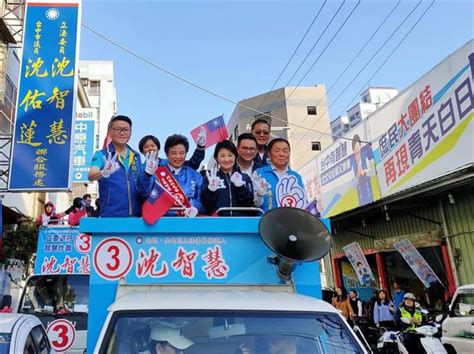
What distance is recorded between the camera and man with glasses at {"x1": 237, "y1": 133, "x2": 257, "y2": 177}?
4.73 metres

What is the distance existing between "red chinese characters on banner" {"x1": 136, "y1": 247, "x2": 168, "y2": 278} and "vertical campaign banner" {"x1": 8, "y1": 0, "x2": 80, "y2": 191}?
684 cm

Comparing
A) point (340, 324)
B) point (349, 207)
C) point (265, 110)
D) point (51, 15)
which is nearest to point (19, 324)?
point (340, 324)

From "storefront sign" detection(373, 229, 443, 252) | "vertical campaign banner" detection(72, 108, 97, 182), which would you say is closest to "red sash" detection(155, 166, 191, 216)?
"storefront sign" detection(373, 229, 443, 252)

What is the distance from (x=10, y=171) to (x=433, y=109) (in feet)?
31.9

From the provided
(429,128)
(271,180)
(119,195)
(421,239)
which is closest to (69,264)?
(119,195)

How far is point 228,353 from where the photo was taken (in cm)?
245

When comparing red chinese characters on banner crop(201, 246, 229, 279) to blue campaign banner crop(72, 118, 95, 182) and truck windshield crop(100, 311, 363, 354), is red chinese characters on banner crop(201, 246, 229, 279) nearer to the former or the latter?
truck windshield crop(100, 311, 363, 354)

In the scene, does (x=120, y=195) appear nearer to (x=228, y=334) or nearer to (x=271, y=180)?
(x=271, y=180)

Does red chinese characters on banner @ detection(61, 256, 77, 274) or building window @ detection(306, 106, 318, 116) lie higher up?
building window @ detection(306, 106, 318, 116)

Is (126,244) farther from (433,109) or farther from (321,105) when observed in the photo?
(321,105)

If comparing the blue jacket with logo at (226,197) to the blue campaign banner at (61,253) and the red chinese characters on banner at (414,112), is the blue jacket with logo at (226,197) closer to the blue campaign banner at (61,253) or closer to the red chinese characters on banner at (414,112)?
the blue campaign banner at (61,253)

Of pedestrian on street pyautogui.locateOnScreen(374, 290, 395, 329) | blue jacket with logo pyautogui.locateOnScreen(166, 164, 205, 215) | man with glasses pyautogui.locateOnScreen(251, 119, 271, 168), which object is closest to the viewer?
blue jacket with logo pyautogui.locateOnScreen(166, 164, 205, 215)

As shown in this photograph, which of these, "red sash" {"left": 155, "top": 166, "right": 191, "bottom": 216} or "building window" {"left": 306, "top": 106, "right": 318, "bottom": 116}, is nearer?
"red sash" {"left": 155, "top": 166, "right": 191, "bottom": 216}

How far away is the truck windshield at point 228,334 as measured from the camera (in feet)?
8.11
